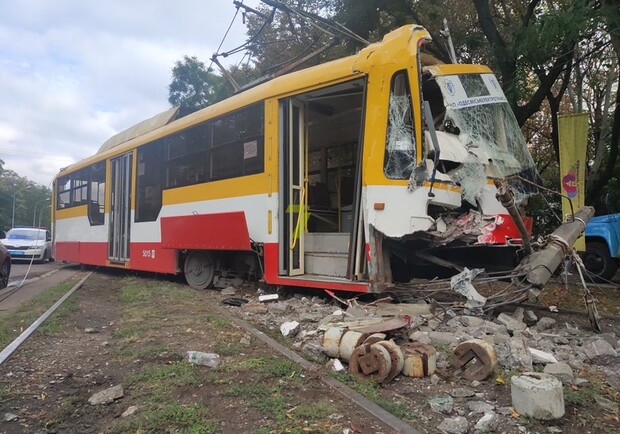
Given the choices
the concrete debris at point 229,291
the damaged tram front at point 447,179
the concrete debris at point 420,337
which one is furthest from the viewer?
the concrete debris at point 229,291

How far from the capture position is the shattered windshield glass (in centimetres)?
577

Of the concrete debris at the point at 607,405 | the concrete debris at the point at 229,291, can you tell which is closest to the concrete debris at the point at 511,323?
the concrete debris at the point at 607,405

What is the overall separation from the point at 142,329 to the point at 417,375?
3.36 meters

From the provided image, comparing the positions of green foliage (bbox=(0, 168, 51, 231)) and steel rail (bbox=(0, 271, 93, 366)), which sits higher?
green foliage (bbox=(0, 168, 51, 231))

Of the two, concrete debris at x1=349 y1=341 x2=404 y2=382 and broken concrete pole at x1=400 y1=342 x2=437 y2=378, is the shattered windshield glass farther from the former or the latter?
concrete debris at x1=349 y1=341 x2=404 y2=382

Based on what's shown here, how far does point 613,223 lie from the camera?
10.2 meters

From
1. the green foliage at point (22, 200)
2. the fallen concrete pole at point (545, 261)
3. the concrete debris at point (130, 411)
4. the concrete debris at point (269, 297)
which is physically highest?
the green foliage at point (22, 200)

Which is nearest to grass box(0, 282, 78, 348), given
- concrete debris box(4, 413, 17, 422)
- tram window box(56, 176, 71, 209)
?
concrete debris box(4, 413, 17, 422)

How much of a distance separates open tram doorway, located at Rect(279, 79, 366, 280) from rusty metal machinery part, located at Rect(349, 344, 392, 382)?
2.07 meters

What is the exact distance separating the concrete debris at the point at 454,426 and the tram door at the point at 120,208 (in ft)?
30.5

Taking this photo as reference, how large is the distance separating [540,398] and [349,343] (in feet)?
A: 5.00

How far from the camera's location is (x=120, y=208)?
11.0 m

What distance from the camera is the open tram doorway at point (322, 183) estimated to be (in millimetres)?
6120

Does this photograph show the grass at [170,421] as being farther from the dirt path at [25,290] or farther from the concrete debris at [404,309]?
the dirt path at [25,290]
